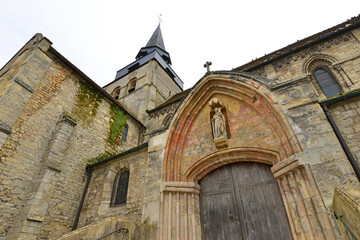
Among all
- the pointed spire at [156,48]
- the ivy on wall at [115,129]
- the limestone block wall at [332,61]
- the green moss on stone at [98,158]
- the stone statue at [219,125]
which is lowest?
the stone statue at [219,125]

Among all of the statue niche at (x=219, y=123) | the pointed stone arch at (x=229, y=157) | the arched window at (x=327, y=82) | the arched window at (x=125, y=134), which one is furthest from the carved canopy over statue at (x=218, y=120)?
the arched window at (x=125, y=134)

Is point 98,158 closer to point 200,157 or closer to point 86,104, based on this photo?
point 86,104

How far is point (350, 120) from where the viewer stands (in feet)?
12.3

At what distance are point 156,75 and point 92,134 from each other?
12654 millimetres

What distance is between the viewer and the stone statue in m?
5.00

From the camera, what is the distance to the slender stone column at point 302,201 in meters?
3.01

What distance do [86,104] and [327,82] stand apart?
12.5 metres

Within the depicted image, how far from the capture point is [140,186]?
6.57 m

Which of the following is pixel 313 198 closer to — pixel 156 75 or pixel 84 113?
pixel 84 113

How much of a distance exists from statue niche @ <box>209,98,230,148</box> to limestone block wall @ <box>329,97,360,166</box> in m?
2.34

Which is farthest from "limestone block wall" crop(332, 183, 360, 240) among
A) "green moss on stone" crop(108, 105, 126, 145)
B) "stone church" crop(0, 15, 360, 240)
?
"green moss on stone" crop(108, 105, 126, 145)

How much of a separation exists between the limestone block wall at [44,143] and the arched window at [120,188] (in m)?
1.87

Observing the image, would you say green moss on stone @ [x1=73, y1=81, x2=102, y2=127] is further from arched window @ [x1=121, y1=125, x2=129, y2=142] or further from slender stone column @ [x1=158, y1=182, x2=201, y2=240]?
slender stone column @ [x1=158, y1=182, x2=201, y2=240]

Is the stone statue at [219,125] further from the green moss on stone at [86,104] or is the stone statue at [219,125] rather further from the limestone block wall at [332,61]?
the green moss on stone at [86,104]
